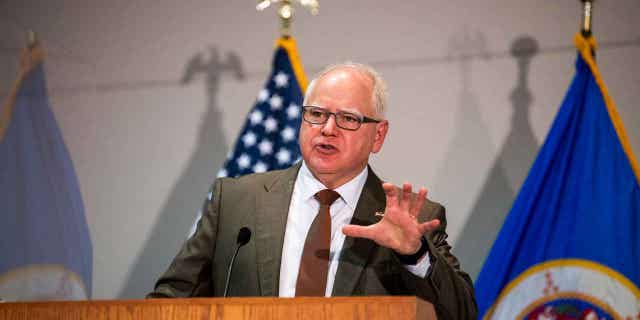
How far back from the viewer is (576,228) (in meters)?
3.54

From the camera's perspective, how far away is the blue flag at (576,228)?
3467 millimetres

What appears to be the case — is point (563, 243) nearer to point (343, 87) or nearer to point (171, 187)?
point (343, 87)

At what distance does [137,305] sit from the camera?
167cm

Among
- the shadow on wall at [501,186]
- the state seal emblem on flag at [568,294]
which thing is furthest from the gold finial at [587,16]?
the state seal emblem on flag at [568,294]

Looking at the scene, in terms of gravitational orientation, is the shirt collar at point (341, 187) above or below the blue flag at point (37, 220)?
above

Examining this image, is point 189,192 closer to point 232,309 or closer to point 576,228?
point 576,228

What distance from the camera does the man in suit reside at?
2.13 meters

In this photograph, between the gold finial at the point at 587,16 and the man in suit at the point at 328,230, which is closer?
the man in suit at the point at 328,230

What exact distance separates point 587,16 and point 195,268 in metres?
2.46

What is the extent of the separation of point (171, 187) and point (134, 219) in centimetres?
28

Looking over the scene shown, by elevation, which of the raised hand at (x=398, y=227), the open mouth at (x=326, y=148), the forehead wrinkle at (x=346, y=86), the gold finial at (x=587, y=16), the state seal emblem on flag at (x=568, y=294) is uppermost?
the gold finial at (x=587, y=16)

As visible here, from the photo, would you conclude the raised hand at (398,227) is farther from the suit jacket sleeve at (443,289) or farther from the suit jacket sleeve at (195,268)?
the suit jacket sleeve at (195,268)

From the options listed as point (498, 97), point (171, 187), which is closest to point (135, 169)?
point (171, 187)

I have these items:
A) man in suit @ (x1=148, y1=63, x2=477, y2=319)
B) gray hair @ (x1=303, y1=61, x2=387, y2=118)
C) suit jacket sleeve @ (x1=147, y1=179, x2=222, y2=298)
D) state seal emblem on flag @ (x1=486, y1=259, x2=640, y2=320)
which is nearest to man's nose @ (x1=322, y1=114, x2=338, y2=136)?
man in suit @ (x1=148, y1=63, x2=477, y2=319)
